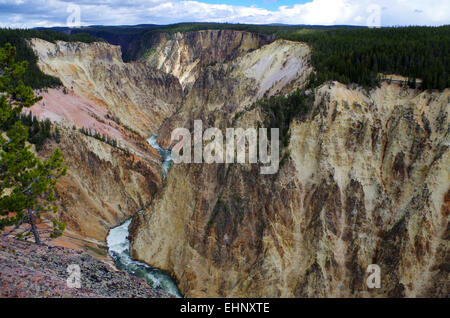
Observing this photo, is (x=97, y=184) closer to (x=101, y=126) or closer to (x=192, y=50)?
(x=101, y=126)

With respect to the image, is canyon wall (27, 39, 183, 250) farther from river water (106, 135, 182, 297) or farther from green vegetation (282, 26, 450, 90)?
green vegetation (282, 26, 450, 90)

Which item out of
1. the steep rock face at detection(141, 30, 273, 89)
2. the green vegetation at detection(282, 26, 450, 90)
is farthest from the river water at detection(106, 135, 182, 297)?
the steep rock face at detection(141, 30, 273, 89)

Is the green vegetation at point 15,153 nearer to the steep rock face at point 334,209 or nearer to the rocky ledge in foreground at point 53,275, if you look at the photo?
the rocky ledge in foreground at point 53,275

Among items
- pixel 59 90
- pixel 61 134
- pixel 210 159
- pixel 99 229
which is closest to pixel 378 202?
pixel 210 159

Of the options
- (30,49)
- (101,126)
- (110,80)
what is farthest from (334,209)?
(110,80)

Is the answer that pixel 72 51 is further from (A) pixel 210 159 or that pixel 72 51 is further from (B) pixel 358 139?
(B) pixel 358 139

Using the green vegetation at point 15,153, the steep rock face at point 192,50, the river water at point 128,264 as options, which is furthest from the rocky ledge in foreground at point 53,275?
the steep rock face at point 192,50
